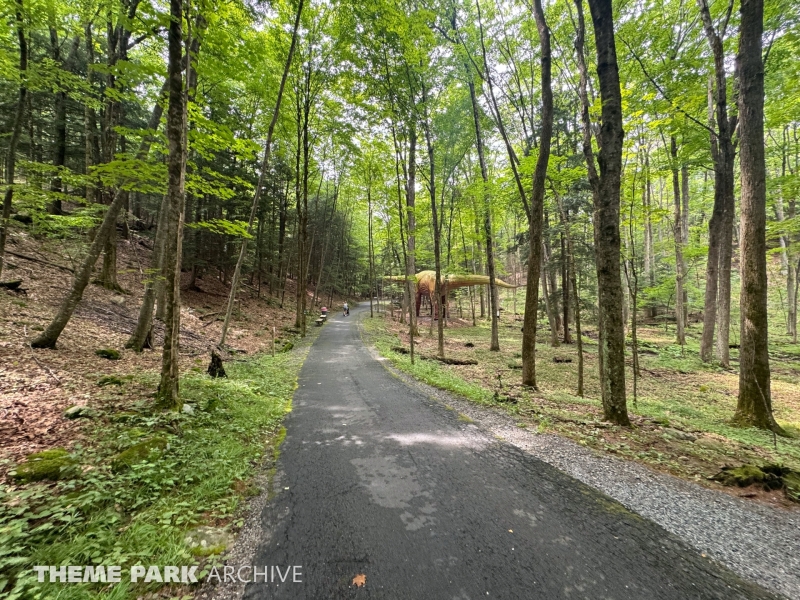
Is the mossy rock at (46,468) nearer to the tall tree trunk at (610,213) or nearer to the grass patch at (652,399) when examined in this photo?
the grass patch at (652,399)

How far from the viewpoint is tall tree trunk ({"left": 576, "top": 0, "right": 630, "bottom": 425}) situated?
5.21 meters

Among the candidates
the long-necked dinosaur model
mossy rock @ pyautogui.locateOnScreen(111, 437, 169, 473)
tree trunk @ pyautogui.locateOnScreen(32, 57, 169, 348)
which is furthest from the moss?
the long-necked dinosaur model

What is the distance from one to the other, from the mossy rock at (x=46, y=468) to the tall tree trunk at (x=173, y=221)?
1620mm

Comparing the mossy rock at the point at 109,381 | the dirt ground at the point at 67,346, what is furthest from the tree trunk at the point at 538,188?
the mossy rock at the point at 109,381

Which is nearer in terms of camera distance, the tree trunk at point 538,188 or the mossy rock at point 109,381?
the mossy rock at point 109,381

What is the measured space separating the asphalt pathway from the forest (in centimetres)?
273

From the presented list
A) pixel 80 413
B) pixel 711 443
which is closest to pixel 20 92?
pixel 80 413

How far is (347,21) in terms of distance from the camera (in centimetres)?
1160

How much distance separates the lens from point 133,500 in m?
2.91

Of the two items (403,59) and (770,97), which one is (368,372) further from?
(770,97)

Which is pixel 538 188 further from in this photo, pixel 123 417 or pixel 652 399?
pixel 123 417

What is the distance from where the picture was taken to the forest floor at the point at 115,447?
231 centimetres

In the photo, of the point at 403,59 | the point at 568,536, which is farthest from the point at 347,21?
the point at 568,536

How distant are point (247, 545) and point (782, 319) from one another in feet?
131
